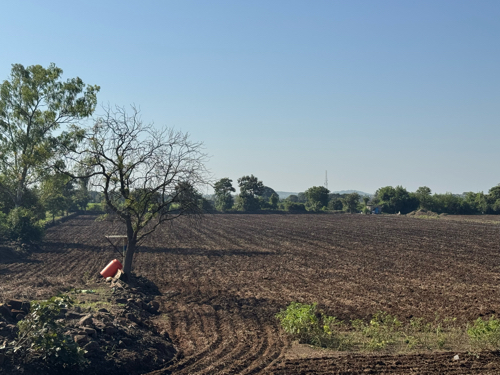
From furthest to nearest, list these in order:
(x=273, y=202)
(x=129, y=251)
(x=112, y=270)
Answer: (x=273, y=202), (x=112, y=270), (x=129, y=251)

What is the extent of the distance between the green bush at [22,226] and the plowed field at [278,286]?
133cm

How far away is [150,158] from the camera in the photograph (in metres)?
17.4

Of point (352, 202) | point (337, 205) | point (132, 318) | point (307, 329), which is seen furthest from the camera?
point (337, 205)

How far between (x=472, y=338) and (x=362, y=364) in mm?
3062

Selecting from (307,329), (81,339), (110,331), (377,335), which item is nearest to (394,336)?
(377,335)

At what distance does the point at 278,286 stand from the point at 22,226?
22.0 metres

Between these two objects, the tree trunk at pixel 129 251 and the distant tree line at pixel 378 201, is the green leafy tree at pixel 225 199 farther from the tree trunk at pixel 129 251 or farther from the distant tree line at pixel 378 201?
the tree trunk at pixel 129 251

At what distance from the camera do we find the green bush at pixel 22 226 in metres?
31.3

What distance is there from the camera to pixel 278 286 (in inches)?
723

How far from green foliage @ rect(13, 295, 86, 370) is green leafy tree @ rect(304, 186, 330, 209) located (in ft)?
348

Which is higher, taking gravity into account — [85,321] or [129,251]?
[129,251]

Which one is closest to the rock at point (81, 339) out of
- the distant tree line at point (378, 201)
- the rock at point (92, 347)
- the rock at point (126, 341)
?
the rock at point (92, 347)

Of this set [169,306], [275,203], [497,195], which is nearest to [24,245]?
[169,306]

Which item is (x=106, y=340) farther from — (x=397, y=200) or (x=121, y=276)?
(x=397, y=200)
